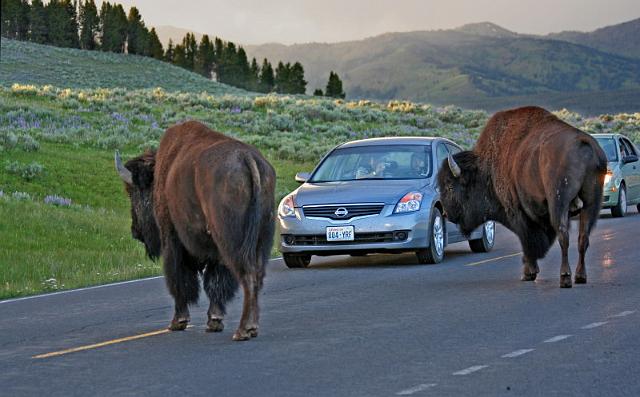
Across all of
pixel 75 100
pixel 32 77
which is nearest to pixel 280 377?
pixel 75 100

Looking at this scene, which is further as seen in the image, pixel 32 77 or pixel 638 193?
pixel 32 77

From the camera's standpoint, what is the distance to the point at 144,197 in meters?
11.3

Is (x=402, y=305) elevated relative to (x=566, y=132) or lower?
lower

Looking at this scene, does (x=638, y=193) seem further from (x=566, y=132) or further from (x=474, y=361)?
(x=474, y=361)

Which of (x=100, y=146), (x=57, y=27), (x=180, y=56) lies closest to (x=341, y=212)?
(x=100, y=146)

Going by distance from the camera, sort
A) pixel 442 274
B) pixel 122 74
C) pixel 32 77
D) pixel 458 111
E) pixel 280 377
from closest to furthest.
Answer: pixel 280 377
pixel 442 274
pixel 458 111
pixel 32 77
pixel 122 74

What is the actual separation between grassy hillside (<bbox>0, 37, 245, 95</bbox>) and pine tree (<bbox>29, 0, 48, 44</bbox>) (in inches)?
936

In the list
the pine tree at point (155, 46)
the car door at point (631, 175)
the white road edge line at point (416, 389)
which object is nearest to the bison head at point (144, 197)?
the white road edge line at point (416, 389)

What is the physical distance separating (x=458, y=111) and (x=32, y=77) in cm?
4439

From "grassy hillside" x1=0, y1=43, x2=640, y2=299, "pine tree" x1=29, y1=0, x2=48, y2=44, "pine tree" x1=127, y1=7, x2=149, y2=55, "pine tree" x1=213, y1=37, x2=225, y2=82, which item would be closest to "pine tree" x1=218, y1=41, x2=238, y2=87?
"pine tree" x1=213, y1=37, x2=225, y2=82

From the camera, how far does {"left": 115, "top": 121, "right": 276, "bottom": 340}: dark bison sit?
9.86 m

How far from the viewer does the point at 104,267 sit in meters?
17.9

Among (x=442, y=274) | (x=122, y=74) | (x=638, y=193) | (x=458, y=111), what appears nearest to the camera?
(x=442, y=274)

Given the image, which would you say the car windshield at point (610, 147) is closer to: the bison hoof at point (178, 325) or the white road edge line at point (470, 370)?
the bison hoof at point (178, 325)
